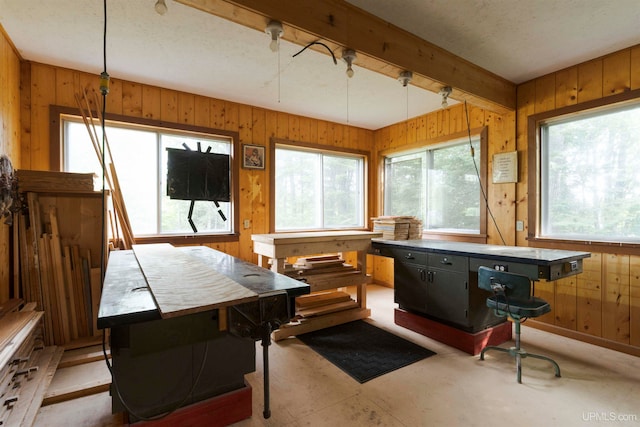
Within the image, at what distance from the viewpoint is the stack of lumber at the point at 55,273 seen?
2510 millimetres

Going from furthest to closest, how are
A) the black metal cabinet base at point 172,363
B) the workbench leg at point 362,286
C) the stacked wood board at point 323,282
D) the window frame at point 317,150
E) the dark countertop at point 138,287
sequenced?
the window frame at point 317,150
the workbench leg at point 362,286
the stacked wood board at point 323,282
the black metal cabinet base at point 172,363
the dark countertop at point 138,287

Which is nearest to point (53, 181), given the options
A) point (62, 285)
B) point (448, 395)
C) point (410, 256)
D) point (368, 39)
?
point (62, 285)

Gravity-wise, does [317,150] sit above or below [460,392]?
above

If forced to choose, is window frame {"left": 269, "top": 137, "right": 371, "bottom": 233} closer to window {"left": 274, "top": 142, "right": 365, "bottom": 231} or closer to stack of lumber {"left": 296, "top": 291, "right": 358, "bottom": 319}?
window {"left": 274, "top": 142, "right": 365, "bottom": 231}

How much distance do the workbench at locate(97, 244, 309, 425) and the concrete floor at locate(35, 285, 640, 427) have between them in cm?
33

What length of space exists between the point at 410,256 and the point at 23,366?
3232mm

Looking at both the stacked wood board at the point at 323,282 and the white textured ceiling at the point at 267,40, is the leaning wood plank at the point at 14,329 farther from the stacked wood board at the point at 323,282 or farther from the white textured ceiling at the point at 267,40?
the white textured ceiling at the point at 267,40

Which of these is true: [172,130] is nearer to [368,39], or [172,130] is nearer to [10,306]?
[10,306]

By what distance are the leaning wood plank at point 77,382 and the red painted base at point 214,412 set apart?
887 millimetres

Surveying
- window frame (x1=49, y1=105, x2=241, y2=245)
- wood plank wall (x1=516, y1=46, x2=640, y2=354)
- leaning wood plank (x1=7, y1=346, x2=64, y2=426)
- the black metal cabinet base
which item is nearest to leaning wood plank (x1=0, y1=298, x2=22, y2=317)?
leaning wood plank (x1=7, y1=346, x2=64, y2=426)

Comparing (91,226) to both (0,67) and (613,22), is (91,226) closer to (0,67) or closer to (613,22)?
(0,67)

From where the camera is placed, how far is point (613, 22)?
2229 mm

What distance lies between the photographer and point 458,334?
2689mm

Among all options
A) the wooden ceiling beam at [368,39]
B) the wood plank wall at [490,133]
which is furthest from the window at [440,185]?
the wooden ceiling beam at [368,39]
